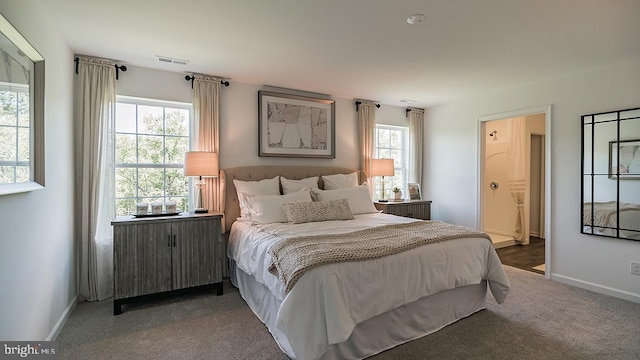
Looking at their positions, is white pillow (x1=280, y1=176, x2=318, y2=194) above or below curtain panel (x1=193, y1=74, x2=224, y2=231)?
below

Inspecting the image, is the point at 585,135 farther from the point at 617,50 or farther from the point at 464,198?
the point at 464,198

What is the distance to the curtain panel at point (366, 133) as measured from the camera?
493 cm

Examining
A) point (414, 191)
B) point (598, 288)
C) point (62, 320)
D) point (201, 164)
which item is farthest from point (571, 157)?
point (62, 320)

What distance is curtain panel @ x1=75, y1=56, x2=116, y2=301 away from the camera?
10.2ft

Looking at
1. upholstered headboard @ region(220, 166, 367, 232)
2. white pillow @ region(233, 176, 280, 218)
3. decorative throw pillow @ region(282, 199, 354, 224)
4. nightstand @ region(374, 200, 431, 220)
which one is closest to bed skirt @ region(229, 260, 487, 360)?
decorative throw pillow @ region(282, 199, 354, 224)

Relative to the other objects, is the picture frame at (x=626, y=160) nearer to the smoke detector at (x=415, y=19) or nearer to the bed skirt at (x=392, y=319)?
the bed skirt at (x=392, y=319)

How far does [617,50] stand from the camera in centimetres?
296

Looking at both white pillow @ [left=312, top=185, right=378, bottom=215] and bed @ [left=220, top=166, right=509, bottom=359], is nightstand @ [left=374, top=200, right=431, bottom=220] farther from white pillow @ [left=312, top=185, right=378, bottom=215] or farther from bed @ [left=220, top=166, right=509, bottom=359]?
bed @ [left=220, top=166, right=509, bottom=359]

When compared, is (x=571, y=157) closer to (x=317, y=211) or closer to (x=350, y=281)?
(x=317, y=211)

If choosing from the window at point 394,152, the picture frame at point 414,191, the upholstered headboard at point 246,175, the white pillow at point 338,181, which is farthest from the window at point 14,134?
the picture frame at point 414,191

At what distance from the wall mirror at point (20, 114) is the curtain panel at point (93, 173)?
1207 millimetres

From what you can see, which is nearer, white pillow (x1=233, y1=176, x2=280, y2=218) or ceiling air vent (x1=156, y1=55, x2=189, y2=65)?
ceiling air vent (x1=156, y1=55, x2=189, y2=65)

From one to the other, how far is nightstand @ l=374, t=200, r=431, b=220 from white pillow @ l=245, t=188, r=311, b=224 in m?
1.64

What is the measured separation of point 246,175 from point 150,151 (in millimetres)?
1134
